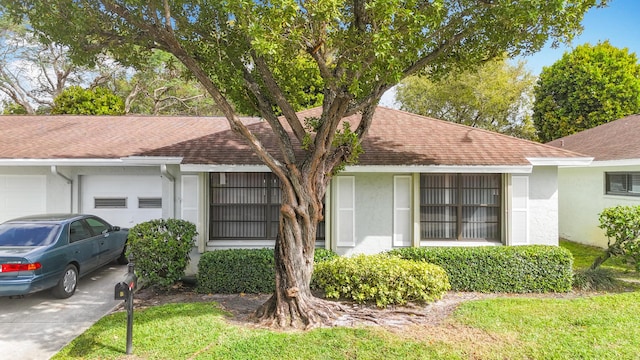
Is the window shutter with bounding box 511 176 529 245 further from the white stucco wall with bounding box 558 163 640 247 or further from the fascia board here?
the white stucco wall with bounding box 558 163 640 247

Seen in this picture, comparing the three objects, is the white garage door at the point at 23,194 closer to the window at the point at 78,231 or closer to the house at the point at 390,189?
the house at the point at 390,189

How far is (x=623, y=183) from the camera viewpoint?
11367mm

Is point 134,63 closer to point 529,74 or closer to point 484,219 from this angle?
point 484,219

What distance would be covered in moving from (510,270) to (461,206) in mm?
1810

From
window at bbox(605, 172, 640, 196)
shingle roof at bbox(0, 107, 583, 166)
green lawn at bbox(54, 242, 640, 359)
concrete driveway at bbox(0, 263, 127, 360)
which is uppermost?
shingle roof at bbox(0, 107, 583, 166)

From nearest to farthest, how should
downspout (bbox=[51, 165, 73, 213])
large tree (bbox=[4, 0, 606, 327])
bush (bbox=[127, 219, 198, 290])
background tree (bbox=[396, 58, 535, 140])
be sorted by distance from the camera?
large tree (bbox=[4, 0, 606, 327]) → bush (bbox=[127, 219, 198, 290]) → downspout (bbox=[51, 165, 73, 213]) → background tree (bbox=[396, 58, 535, 140])

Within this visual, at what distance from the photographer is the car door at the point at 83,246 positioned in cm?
755

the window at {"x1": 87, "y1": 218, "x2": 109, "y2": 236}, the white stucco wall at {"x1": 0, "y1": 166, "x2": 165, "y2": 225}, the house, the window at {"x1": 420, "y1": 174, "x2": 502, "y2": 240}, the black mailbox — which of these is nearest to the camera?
the black mailbox

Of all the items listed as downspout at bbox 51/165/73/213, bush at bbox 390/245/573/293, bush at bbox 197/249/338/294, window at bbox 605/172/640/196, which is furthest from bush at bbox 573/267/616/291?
downspout at bbox 51/165/73/213

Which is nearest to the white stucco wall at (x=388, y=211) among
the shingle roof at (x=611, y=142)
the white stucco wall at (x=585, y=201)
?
the shingle roof at (x=611, y=142)

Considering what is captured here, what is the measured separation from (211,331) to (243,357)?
3.19 feet

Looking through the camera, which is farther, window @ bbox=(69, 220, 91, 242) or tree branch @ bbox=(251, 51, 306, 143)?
window @ bbox=(69, 220, 91, 242)

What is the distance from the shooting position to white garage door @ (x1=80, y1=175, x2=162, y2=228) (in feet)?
35.7

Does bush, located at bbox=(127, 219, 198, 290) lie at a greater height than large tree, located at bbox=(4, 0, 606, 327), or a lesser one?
lesser
